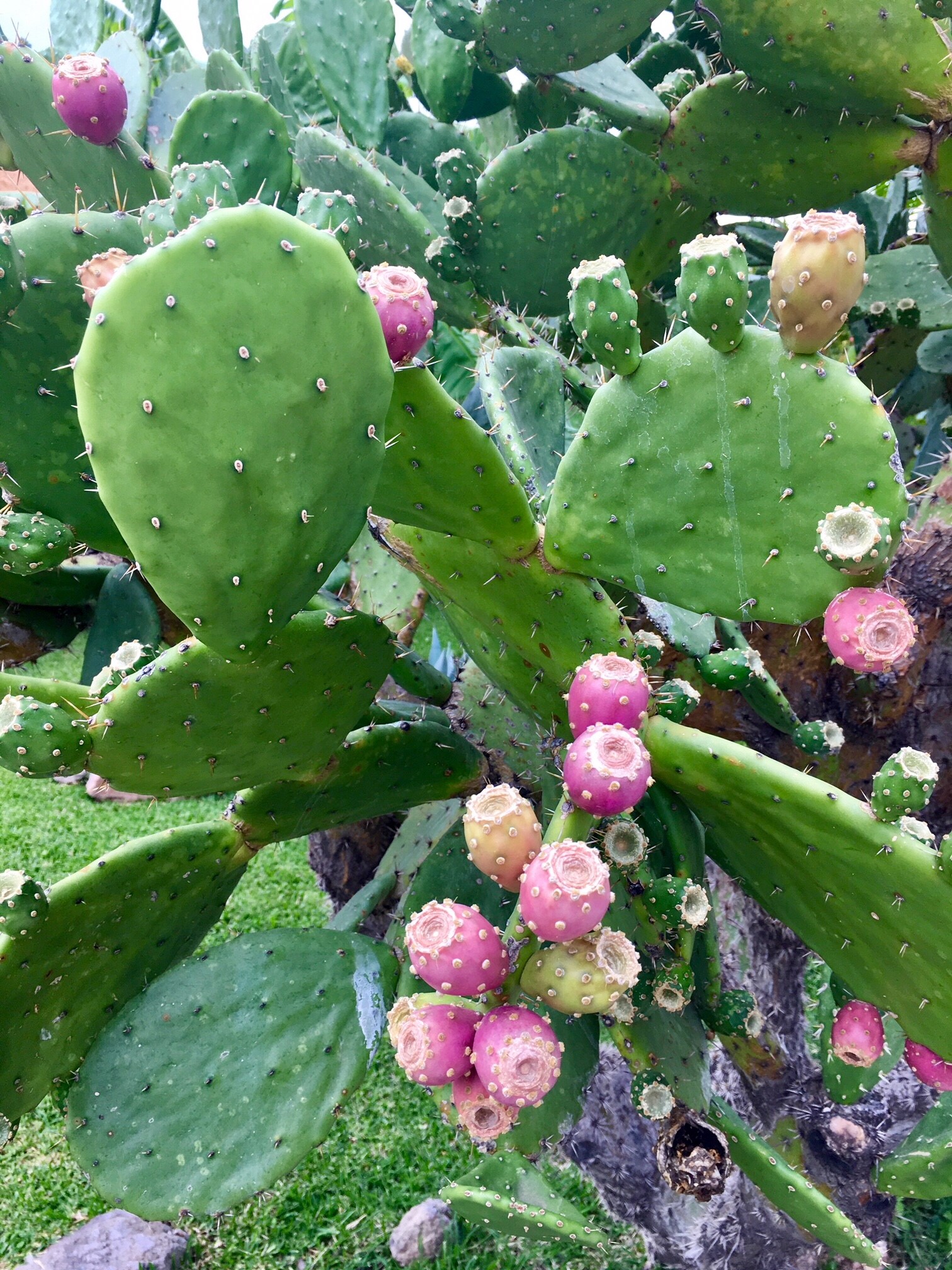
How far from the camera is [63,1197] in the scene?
261 centimetres

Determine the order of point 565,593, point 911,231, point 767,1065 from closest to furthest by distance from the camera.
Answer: point 565,593
point 767,1065
point 911,231

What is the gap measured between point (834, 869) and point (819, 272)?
2.35 ft

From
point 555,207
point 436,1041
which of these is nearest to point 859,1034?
point 436,1041

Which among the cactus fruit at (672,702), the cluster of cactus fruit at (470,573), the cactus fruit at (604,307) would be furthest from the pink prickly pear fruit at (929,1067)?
the cactus fruit at (604,307)

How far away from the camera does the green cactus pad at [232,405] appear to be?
77 cm

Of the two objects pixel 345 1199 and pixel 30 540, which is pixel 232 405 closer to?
pixel 30 540

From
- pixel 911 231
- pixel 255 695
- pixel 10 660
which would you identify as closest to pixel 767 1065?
pixel 255 695

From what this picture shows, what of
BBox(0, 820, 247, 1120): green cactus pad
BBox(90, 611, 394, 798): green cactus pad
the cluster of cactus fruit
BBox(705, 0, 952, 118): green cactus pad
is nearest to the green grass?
the cluster of cactus fruit

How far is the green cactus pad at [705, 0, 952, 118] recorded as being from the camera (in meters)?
1.61

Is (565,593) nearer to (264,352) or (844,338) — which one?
(264,352)

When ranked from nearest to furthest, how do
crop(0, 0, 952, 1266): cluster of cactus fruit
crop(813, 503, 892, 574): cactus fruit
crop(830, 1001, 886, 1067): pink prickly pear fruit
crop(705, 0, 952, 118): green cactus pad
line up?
1. crop(0, 0, 952, 1266): cluster of cactus fruit
2. crop(813, 503, 892, 574): cactus fruit
3. crop(830, 1001, 886, 1067): pink prickly pear fruit
4. crop(705, 0, 952, 118): green cactus pad

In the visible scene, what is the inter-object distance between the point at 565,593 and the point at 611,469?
19 centimetres

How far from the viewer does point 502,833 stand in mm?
981

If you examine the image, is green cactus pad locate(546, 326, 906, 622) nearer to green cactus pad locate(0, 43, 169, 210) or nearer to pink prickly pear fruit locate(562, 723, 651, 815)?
pink prickly pear fruit locate(562, 723, 651, 815)
